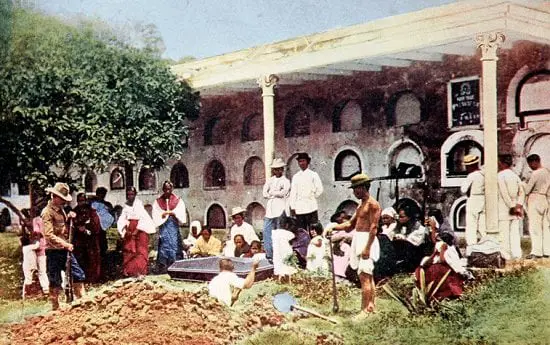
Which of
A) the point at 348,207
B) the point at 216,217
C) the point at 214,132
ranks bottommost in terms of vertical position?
the point at 216,217

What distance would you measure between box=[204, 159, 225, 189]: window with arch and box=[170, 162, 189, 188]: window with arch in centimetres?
19

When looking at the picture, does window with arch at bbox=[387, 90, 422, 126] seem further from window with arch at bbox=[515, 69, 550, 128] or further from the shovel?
the shovel

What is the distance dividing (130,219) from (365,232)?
90.3 inches

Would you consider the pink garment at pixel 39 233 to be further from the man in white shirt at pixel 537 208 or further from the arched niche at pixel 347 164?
the man in white shirt at pixel 537 208

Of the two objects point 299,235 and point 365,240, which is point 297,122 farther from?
point 365,240

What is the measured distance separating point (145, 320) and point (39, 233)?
135 cm

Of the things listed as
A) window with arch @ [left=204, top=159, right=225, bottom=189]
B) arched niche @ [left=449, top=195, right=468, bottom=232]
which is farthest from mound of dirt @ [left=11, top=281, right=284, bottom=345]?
arched niche @ [left=449, top=195, right=468, bottom=232]

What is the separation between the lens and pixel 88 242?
6.30 meters

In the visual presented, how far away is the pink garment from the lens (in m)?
6.12

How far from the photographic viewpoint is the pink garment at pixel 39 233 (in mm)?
6125

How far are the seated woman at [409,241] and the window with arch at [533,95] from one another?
1.02m

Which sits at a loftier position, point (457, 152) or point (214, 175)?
point (457, 152)

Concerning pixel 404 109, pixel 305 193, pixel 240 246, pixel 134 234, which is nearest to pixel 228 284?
pixel 240 246

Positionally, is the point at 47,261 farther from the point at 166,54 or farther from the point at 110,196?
the point at 166,54
